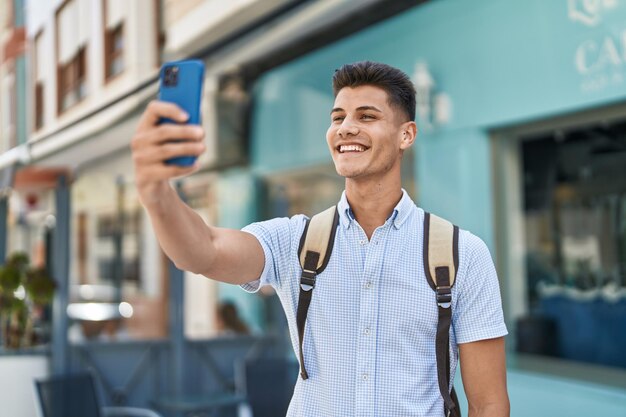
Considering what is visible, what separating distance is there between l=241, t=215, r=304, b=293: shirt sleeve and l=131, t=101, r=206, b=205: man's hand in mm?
553

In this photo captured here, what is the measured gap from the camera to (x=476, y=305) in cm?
183

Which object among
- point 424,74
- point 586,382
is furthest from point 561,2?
point 586,382

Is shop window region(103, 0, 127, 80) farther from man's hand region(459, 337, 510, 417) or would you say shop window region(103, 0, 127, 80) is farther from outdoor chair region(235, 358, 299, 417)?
man's hand region(459, 337, 510, 417)

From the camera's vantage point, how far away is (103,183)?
9711 millimetres

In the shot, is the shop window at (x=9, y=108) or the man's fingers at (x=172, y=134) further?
the shop window at (x=9, y=108)

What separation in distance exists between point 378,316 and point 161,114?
2.47ft

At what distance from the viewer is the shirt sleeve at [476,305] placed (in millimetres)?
1821

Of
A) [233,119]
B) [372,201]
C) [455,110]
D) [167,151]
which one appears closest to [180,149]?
[167,151]

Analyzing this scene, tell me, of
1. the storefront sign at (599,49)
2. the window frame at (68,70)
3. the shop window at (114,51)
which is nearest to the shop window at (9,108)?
the window frame at (68,70)

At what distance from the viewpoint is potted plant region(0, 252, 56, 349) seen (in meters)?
7.03

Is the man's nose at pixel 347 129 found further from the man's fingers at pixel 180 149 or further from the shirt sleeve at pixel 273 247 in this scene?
the man's fingers at pixel 180 149

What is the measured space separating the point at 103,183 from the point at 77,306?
1.49 meters

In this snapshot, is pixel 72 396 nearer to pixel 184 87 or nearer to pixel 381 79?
pixel 381 79

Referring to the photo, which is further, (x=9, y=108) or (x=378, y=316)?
(x=9, y=108)
